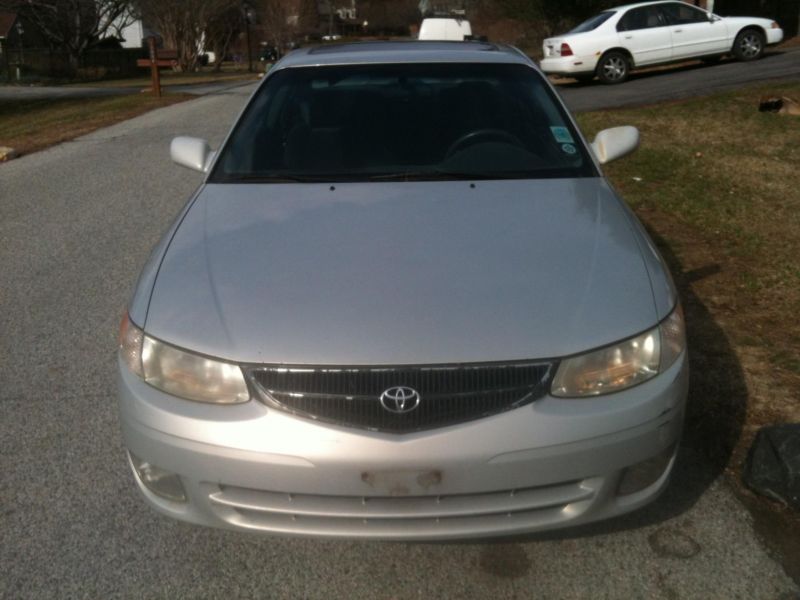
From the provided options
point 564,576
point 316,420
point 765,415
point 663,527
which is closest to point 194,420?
point 316,420

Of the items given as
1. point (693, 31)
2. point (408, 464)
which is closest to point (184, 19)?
point (693, 31)

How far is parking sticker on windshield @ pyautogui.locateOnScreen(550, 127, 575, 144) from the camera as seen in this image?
4047 millimetres

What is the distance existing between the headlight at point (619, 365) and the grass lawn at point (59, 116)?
1172 centimetres

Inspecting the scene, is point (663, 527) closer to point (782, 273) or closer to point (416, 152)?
point (416, 152)

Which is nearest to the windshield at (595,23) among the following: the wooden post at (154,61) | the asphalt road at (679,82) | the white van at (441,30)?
the asphalt road at (679,82)

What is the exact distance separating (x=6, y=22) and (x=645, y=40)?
168ft

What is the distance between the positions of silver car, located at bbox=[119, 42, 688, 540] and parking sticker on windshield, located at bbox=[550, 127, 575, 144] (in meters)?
0.78

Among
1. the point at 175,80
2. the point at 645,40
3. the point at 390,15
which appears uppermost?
the point at 390,15

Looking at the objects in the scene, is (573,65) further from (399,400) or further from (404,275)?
(399,400)

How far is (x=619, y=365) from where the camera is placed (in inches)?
103

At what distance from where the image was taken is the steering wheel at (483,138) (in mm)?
4059

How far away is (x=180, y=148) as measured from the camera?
4480 mm

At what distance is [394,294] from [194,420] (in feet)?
2.31

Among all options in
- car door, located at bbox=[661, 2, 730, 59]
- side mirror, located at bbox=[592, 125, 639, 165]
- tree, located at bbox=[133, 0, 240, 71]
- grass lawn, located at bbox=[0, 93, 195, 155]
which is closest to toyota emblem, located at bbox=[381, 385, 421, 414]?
side mirror, located at bbox=[592, 125, 639, 165]
